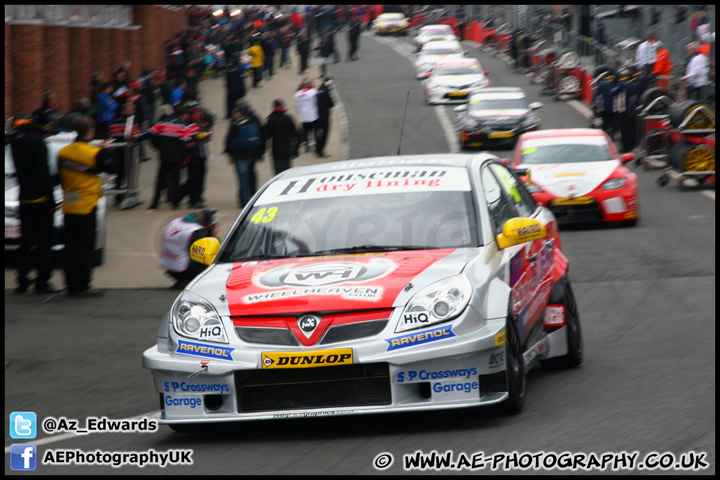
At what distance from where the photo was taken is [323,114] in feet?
83.9

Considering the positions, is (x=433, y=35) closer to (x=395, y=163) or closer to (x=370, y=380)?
(x=395, y=163)

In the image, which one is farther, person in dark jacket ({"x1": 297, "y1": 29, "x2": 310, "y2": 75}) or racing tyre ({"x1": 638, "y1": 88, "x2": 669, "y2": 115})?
person in dark jacket ({"x1": 297, "y1": 29, "x2": 310, "y2": 75})

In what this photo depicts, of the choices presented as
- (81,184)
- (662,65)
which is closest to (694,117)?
(662,65)

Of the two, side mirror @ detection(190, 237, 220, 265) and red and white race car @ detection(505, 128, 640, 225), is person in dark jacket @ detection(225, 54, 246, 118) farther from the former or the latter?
side mirror @ detection(190, 237, 220, 265)

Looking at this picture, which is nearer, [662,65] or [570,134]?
[570,134]

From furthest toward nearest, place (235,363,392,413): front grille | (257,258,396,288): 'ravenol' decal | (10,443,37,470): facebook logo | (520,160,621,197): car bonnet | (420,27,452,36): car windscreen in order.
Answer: (420,27,452,36): car windscreen → (520,160,621,197): car bonnet → (257,258,396,288): 'ravenol' decal → (235,363,392,413): front grille → (10,443,37,470): facebook logo

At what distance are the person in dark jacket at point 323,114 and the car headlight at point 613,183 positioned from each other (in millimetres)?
9628

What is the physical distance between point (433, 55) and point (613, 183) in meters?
33.7

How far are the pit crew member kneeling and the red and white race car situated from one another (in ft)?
17.4

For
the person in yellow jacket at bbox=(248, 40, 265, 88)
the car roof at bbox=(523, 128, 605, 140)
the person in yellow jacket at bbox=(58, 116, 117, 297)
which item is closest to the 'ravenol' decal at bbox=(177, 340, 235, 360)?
the person in yellow jacket at bbox=(58, 116, 117, 297)

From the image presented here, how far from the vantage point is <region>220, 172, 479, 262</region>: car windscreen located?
282 inches

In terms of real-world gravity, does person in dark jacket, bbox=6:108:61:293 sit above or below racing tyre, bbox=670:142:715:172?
above

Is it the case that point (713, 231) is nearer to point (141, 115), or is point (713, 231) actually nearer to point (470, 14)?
point (141, 115)

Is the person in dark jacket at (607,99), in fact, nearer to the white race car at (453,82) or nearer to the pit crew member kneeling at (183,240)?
the white race car at (453,82)
